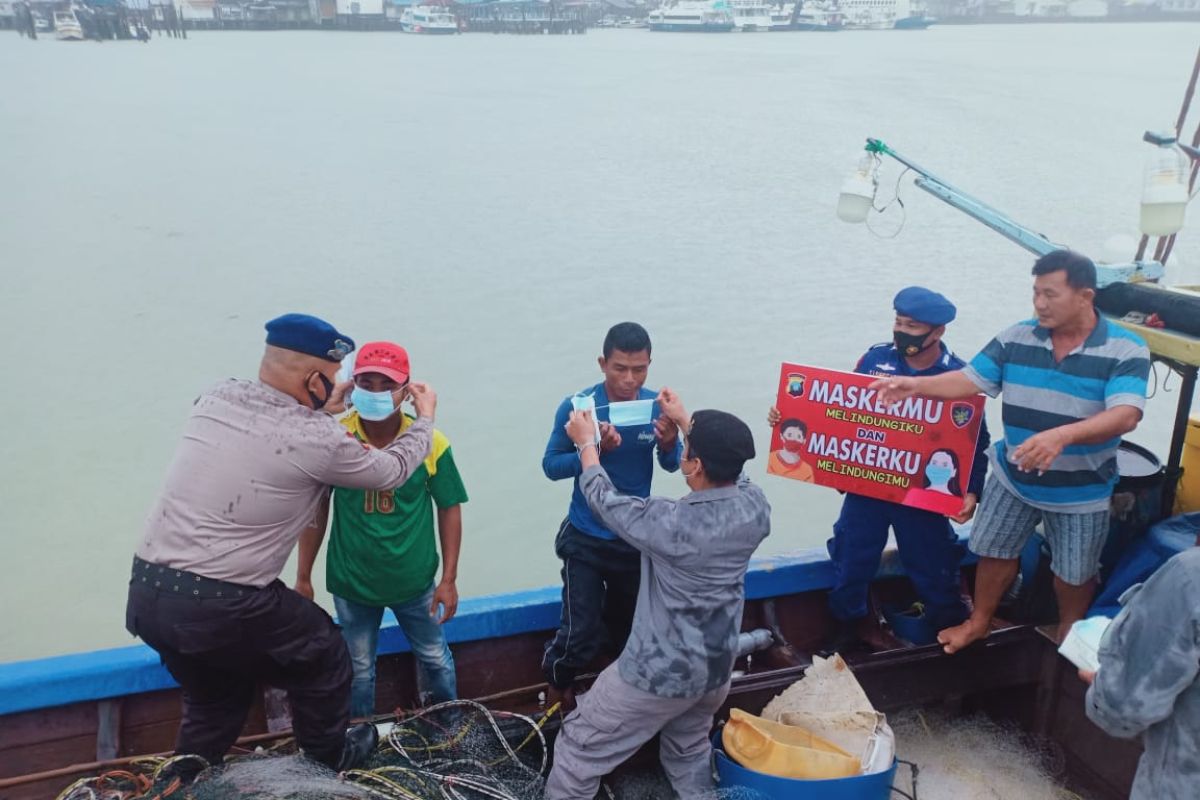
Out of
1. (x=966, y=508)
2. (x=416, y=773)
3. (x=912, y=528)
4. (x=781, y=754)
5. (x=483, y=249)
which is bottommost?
(x=483, y=249)

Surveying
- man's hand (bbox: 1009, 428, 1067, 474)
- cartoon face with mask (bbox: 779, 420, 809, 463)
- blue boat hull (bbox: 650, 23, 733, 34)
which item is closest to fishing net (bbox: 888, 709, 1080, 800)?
cartoon face with mask (bbox: 779, 420, 809, 463)

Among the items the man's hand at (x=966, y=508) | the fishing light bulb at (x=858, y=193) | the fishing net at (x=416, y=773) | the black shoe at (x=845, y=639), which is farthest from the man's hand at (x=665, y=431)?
the fishing light bulb at (x=858, y=193)

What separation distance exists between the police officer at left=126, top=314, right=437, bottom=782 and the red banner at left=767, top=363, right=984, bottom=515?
1708mm

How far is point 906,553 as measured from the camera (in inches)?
145

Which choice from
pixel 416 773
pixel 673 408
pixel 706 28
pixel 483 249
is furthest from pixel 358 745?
pixel 706 28

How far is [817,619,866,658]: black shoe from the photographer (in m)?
3.88

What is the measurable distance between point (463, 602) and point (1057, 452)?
214 centimetres

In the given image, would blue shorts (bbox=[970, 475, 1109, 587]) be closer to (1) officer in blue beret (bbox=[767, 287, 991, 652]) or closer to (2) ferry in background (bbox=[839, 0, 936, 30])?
(1) officer in blue beret (bbox=[767, 287, 991, 652])

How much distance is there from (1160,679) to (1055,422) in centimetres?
132

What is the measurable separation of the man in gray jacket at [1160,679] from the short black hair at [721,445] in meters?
0.90

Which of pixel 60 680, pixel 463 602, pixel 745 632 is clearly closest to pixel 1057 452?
pixel 745 632

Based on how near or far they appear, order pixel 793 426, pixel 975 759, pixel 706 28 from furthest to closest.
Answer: pixel 706 28 → pixel 793 426 → pixel 975 759

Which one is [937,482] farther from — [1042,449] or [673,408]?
[673,408]

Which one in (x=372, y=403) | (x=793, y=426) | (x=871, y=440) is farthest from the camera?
(x=793, y=426)
